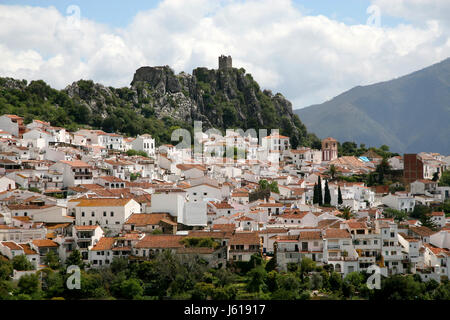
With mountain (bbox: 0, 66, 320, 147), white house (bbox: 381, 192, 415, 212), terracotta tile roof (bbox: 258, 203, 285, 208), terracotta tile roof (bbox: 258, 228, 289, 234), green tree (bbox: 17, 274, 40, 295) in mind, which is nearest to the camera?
green tree (bbox: 17, 274, 40, 295)

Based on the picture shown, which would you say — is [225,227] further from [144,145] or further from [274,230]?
[144,145]

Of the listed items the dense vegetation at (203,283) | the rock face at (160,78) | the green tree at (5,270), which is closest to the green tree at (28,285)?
the dense vegetation at (203,283)

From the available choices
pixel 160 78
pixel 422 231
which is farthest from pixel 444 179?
pixel 160 78

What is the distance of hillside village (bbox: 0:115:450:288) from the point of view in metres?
34.5

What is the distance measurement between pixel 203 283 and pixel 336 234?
8.58 meters

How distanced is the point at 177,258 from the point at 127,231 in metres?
5.57

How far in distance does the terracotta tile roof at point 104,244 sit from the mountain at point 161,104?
37.4 meters

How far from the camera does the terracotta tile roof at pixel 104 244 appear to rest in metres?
34.2

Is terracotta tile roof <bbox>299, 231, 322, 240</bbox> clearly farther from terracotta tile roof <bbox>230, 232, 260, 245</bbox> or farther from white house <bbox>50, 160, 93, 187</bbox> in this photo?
white house <bbox>50, 160, 93, 187</bbox>

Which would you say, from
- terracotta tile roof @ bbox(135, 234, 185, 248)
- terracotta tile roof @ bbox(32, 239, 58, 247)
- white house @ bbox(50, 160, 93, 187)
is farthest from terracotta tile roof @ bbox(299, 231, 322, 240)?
white house @ bbox(50, 160, 93, 187)

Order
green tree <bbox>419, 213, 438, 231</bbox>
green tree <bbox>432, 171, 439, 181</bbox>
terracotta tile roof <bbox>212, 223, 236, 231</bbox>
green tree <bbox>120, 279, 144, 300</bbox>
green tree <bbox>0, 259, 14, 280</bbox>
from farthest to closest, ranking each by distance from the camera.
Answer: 1. green tree <bbox>432, 171, 439, 181</bbox>
2. green tree <bbox>419, 213, 438, 231</bbox>
3. terracotta tile roof <bbox>212, 223, 236, 231</bbox>
4. green tree <bbox>120, 279, 144, 300</bbox>
5. green tree <bbox>0, 259, 14, 280</bbox>

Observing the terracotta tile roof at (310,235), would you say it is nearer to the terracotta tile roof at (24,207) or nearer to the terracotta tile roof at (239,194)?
the terracotta tile roof at (239,194)

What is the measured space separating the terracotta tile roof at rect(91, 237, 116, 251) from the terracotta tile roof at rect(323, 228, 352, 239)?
11571mm
